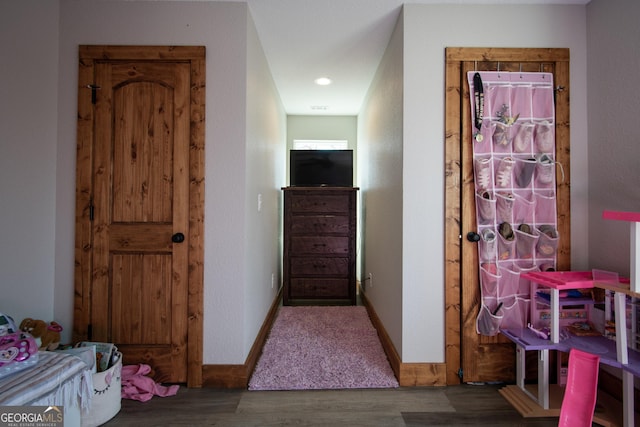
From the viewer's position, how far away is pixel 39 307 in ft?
6.19

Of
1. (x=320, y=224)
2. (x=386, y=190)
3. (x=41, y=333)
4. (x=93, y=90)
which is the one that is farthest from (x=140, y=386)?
(x=320, y=224)

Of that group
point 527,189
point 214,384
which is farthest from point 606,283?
point 214,384

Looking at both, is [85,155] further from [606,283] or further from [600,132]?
[600,132]

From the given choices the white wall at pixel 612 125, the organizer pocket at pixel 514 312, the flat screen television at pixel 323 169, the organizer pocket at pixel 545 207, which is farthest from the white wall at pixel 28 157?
the white wall at pixel 612 125

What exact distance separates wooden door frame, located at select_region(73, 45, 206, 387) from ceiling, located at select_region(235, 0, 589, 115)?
0.65 metres

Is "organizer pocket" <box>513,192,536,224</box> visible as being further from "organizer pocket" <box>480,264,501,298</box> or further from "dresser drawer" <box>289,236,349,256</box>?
"dresser drawer" <box>289,236,349,256</box>

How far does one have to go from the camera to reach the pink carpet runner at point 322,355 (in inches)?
76.9

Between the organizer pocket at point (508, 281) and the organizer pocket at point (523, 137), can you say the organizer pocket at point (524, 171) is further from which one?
the organizer pocket at point (508, 281)

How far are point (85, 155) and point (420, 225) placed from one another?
222cm

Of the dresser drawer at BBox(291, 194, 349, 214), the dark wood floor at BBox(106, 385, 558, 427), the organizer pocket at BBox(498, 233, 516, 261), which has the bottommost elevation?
the dark wood floor at BBox(106, 385, 558, 427)

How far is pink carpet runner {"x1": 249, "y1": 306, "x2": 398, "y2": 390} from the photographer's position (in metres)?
1.95

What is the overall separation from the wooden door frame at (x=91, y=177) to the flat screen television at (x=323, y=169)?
6.52ft

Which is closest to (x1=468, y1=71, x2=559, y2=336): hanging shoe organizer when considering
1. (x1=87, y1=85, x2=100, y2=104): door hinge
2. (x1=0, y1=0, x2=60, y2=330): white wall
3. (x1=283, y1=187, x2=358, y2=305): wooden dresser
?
(x1=283, y1=187, x2=358, y2=305): wooden dresser

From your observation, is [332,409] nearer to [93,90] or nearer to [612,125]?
[612,125]
